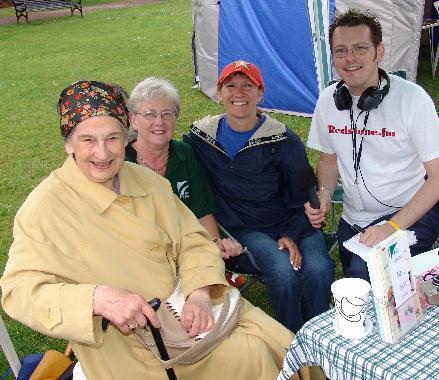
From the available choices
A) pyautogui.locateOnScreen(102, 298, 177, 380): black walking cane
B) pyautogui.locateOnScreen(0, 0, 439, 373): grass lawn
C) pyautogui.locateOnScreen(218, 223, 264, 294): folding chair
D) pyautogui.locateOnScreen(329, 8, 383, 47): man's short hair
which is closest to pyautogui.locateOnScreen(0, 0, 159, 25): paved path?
pyautogui.locateOnScreen(0, 0, 439, 373): grass lawn

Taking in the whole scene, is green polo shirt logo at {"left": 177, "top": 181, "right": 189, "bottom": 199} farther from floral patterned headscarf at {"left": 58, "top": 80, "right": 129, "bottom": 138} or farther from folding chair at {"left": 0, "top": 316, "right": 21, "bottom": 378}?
folding chair at {"left": 0, "top": 316, "right": 21, "bottom": 378}

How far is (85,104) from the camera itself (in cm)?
227

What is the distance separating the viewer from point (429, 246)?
3.05 metres

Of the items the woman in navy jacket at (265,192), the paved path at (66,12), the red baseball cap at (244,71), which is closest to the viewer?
the woman in navy jacket at (265,192)

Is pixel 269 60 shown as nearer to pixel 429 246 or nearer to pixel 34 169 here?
pixel 34 169

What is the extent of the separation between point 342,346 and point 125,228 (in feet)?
3.30

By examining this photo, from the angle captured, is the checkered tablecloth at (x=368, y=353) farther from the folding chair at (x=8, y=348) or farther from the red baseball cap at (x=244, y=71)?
the red baseball cap at (x=244, y=71)

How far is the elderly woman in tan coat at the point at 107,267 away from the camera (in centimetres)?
204

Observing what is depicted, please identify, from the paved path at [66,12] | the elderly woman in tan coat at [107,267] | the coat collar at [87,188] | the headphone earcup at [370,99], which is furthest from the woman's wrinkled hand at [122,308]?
the paved path at [66,12]

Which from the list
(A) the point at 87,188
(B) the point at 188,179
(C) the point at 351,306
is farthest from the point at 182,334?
(B) the point at 188,179

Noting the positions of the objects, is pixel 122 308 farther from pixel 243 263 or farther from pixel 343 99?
pixel 343 99

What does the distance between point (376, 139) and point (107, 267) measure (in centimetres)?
151

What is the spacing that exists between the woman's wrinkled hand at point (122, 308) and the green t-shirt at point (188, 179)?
121 cm

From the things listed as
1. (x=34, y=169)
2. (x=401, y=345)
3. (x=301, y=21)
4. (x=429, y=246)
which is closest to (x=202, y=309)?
(x=401, y=345)
